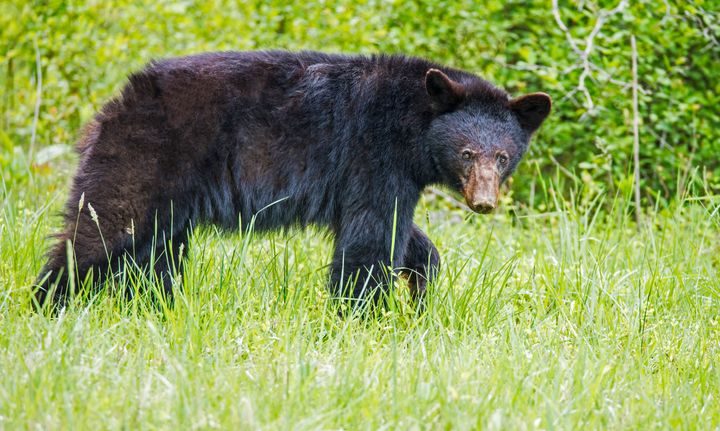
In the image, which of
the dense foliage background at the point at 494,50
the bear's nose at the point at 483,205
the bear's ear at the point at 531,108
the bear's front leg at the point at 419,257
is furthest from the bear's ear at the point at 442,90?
the dense foliage background at the point at 494,50

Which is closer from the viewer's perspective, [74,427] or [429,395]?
[74,427]

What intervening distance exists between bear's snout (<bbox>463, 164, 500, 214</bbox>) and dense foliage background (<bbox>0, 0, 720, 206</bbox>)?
88.8 inches

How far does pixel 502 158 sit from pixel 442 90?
1.53 ft

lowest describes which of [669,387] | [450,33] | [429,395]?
[669,387]

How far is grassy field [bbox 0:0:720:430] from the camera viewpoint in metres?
2.89

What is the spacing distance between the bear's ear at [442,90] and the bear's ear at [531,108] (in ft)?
1.01

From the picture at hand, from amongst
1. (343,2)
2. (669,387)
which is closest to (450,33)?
(343,2)

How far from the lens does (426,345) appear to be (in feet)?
12.4

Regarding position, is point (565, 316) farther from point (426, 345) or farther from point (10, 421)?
point (10, 421)

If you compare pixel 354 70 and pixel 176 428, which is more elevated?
pixel 354 70

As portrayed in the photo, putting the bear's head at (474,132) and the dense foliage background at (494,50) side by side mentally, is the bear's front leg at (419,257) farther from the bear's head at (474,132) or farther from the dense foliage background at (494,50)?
the dense foliage background at (494,50)

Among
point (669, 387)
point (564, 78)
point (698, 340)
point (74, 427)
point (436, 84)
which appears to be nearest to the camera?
point (74, 427)

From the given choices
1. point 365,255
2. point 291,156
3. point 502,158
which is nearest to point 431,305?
point 365,255

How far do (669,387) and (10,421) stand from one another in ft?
8.08
